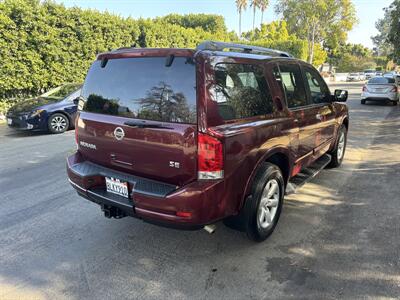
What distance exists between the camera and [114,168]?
3.35 m

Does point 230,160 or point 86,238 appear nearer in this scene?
point 230,160

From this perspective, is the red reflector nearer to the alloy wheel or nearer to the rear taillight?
the rear taillight

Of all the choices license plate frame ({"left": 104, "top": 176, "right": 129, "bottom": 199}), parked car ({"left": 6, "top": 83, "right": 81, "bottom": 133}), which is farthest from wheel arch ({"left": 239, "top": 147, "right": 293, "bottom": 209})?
parked car ({"left": 6, "top": 83, "right": 81, "bottom": 133})

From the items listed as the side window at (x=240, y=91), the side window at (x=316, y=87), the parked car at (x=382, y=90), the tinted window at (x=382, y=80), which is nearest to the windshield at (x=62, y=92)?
the side window at (x=316, y=87)

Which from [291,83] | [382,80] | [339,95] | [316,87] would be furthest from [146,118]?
[382,80]

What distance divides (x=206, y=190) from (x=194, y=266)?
0.84 m

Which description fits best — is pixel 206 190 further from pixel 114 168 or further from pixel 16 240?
pixel 16 240

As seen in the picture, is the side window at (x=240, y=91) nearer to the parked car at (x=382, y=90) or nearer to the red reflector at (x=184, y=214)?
Answer: the red reflector at (x=184, y=214)

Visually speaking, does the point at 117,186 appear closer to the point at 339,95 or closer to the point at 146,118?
the point at 146,118

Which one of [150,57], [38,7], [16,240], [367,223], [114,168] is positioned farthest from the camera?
[38,7]

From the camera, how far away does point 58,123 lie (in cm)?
980

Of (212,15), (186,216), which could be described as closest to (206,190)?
(186,216)

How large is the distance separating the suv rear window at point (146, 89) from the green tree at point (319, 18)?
43.3 m

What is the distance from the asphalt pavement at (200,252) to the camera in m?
2.83
